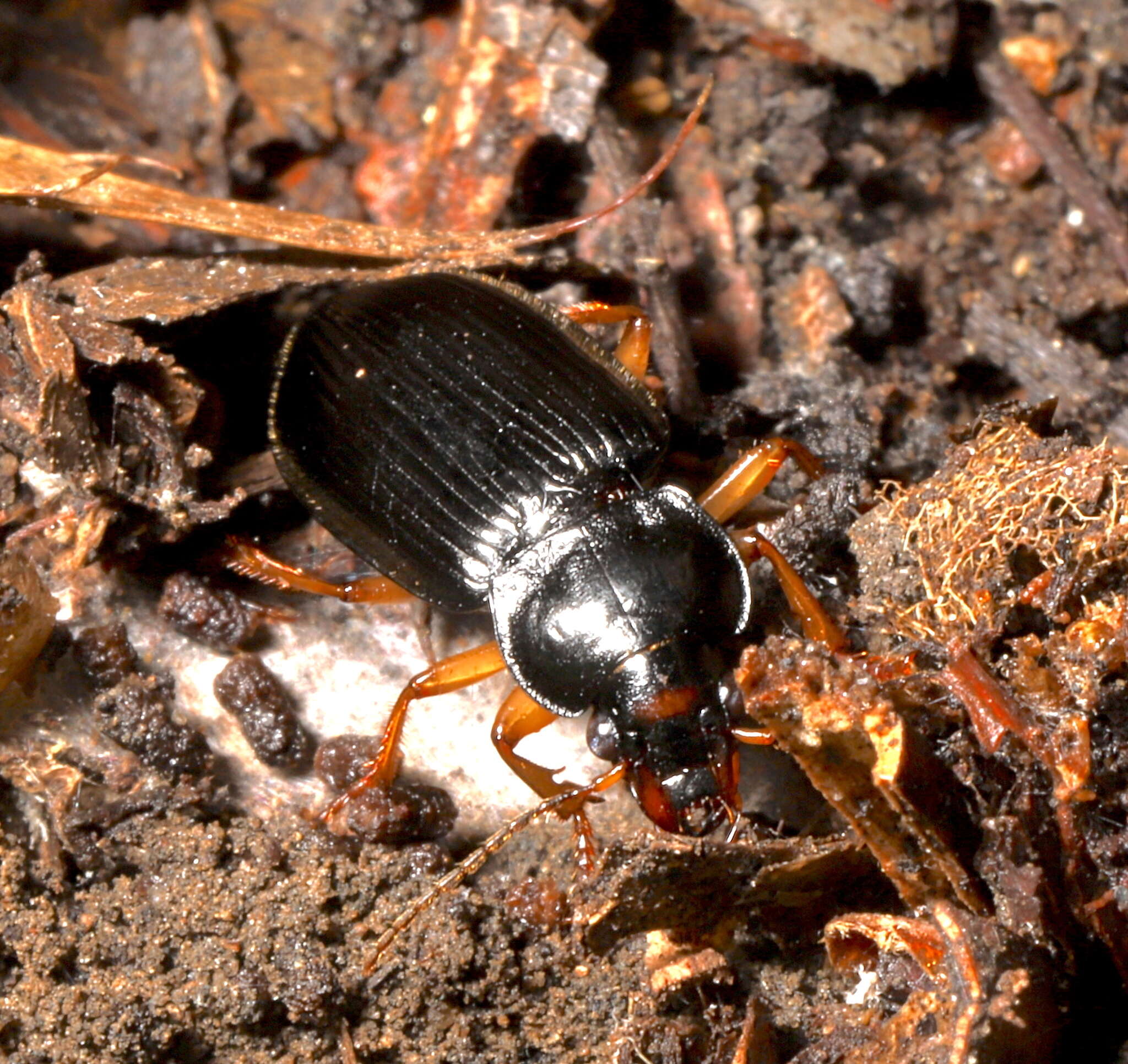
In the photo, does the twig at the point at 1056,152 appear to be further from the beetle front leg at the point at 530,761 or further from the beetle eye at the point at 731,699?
the beetle front leg at the point at 530,761

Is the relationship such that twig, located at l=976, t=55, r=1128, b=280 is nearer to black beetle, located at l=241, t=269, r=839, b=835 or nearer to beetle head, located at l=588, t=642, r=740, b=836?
black beetle, located at l=241, t=269, r=839, b=835

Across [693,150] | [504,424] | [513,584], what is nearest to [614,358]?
[504,424]

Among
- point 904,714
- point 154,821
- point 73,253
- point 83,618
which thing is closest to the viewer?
point 904,714

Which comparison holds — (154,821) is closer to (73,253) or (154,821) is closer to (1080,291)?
(73,253)

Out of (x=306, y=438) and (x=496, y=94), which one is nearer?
(x=306, y=438)

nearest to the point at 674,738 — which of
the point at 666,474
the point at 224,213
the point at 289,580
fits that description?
the point at 666,474

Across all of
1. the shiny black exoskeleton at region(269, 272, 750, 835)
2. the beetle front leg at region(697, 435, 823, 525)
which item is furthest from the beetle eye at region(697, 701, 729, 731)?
the beetle front leg at region(697, 435, 823, 525)
